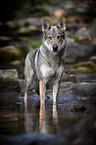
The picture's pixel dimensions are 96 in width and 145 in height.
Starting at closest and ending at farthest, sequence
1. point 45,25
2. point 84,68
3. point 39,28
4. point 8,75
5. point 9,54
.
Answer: point 45,25
point 8,75
point 84,68
point 9,54
point 39,28

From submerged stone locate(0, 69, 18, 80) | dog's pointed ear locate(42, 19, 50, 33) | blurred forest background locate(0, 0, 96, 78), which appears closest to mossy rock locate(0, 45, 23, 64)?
blurred forest background locate(0, 0, 96, 78)

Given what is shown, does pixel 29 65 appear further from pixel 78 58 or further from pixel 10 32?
pixel 10 32

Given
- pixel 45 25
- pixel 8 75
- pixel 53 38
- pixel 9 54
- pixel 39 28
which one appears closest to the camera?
pixel 53 38

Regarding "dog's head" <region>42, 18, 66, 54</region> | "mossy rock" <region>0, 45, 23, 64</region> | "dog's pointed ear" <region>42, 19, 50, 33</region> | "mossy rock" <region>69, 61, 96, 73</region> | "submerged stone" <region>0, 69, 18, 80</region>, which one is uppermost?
"mossy rock" <region>0, 45, 23, 64</region>

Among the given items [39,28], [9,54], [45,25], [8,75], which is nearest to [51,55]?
[45,25]

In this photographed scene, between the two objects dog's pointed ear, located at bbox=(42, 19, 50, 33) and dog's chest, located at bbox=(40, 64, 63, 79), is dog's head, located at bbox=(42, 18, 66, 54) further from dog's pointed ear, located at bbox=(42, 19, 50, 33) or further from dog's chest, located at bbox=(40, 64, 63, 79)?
dog's chest, located at bbox=(40, 64, 63, 79)

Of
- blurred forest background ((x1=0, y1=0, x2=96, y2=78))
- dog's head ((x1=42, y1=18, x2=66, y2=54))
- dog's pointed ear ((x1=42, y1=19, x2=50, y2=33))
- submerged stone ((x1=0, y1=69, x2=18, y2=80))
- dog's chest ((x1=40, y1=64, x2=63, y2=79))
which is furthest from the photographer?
blurred forest background ((x1=0, y1=0, x2=96, y2=78))

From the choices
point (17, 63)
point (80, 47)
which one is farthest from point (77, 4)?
point (17, 63)

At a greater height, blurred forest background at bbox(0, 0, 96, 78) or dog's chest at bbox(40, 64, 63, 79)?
blurred forest background at bbox(0, 0, 96, 78)

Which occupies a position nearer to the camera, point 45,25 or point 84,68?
point 45,25

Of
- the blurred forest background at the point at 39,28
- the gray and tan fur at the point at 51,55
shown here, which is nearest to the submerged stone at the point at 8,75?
the gray and tan fur at the point at 51,55

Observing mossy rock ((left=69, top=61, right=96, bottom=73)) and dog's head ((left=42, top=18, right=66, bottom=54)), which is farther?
mossy rock ((left=69, top=61, right=96, bottom=73))

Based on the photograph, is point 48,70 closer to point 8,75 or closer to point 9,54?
point 8,75

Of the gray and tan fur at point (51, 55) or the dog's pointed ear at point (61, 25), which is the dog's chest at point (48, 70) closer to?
the gray and tan fur at point (51, 55)
